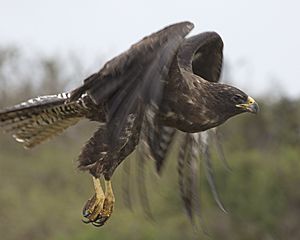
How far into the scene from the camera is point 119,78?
5746 millimetres

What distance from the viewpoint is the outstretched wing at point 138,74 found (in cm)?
558

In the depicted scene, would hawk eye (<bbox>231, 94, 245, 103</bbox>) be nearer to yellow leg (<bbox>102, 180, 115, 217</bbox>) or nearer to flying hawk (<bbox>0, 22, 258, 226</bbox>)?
flying hawk (<bbox>0, 22, 258, 226</bbox>)

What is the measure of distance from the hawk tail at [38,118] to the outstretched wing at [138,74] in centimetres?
130

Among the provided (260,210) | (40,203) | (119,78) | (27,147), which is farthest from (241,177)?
(119,78)

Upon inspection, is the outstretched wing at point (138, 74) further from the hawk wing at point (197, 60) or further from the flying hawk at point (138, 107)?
the hawk wing at point (197, 60)

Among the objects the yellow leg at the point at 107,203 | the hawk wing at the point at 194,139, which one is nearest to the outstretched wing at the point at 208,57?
the hawk wing at the point at 194,139

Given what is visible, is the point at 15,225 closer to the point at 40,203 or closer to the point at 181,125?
the point at 40,203

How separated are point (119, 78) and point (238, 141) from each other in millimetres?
24898

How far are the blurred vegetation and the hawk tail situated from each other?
57.1 ft

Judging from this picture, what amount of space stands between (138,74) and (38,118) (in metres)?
2.18

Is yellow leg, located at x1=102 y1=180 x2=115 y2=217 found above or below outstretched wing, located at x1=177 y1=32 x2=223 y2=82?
below

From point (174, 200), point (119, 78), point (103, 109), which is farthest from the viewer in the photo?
point (174, 200)

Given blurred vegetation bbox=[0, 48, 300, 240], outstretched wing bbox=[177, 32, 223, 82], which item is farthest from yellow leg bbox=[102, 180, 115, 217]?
blurred vegetation bbox=[0, 48, 300, 240]

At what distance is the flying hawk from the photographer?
225 inches
